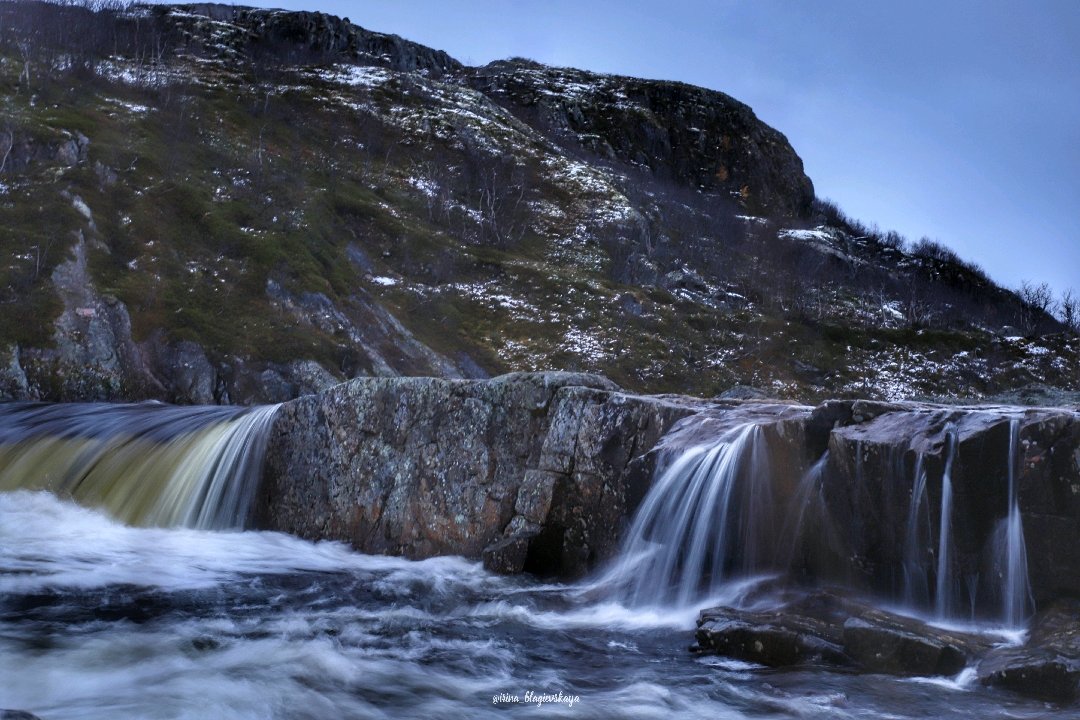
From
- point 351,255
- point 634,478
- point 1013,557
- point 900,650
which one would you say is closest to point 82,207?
point 351,255

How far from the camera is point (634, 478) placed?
37.5 ft

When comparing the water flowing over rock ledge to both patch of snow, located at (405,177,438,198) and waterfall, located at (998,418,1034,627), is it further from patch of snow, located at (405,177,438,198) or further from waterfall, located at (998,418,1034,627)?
patch of snow, located at (405,177,438,198)

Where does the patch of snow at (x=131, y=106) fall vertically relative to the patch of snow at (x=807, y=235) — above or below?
below

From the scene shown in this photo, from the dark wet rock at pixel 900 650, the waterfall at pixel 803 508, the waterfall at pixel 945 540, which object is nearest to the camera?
the dark wet rock at pixel 900 650

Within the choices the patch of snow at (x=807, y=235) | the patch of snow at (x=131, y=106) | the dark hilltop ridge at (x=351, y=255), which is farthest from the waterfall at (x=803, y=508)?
the patch of snow at (x=807, y=235)

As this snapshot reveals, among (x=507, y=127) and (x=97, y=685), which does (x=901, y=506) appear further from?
(x=507, y=127)

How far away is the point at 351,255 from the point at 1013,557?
152ft

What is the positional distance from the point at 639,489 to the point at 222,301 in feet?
97.5

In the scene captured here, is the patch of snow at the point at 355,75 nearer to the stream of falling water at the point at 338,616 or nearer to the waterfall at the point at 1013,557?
the stream of falling water at the point at 338,616

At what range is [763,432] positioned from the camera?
1025 centimetres

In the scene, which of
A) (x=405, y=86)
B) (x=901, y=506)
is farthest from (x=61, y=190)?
(x=405, y=86)

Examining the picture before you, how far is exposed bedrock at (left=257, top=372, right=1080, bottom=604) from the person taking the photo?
852cm

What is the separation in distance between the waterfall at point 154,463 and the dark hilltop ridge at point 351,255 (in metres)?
11.7

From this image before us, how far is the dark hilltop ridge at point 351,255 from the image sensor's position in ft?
107
